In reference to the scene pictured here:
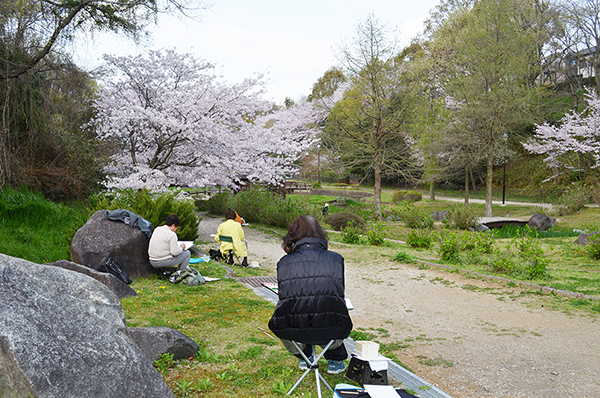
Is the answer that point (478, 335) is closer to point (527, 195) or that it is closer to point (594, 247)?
point (594, 247)

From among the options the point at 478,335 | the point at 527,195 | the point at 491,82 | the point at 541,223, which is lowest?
the point at 478,335

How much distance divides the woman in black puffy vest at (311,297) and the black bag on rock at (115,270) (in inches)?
172

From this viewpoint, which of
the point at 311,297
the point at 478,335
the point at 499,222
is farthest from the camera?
the point at 499,222

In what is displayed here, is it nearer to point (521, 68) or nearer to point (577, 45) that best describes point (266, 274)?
point (521, 68)

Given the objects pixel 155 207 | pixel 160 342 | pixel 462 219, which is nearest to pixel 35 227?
pixel 155 207

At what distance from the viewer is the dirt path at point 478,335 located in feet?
13.7

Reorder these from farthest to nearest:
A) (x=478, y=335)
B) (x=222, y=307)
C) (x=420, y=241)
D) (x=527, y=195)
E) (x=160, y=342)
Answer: (x=527, y=195)
(x=420, y=241)
(x=222, y=307)
(x=478, y=335)
(x=160, y=342)

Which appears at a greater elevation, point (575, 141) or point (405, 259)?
point (575, 141)

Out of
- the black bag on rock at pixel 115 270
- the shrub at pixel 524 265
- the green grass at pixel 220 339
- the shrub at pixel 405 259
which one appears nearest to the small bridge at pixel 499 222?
the shrub at pixel 405 259

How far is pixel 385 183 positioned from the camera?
157ft

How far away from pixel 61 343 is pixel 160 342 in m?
1.63

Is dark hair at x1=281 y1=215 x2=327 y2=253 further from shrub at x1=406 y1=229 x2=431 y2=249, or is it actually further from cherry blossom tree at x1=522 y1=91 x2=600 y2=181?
cherry blossom tree at x1=522 y1=91 x2=600 y2=181

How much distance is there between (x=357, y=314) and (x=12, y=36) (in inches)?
432

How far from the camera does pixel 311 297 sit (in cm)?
348
